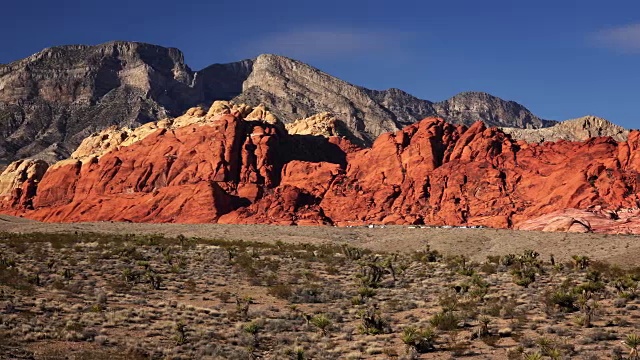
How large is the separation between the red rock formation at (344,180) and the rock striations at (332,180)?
7.9 inches

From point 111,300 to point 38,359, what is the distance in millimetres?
11358

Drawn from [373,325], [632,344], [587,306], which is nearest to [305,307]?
[373,325]

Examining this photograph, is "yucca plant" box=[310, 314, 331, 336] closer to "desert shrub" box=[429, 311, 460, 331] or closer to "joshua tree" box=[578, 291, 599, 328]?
"desert shrub" box=[429, 311, 460, 331]

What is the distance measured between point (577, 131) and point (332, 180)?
77.2 metres

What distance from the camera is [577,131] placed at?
156000mm

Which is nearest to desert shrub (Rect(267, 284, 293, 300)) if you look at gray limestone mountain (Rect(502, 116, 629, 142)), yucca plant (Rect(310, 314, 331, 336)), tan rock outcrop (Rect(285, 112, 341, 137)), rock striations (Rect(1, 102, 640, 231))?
yucca plant (Rect(310, 314, 331, 336))

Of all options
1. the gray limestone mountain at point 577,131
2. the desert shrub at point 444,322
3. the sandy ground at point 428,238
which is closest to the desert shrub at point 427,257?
the sandy ground at point 428,238

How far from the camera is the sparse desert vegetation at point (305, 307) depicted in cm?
2297

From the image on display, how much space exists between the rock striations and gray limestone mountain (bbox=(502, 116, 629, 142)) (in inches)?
2072

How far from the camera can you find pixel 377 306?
32031mm

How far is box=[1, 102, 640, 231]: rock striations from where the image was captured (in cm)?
8694

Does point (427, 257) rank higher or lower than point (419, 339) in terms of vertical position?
higher

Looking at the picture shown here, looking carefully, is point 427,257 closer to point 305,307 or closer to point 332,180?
point 305,307

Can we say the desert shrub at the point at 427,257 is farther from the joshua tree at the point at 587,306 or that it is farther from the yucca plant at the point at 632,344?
the yucca plant at the point at 632,344
